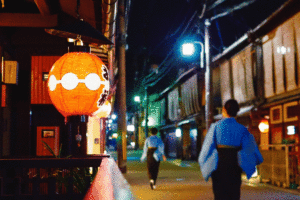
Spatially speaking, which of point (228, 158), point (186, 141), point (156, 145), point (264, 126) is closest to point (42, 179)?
point (228, 158)

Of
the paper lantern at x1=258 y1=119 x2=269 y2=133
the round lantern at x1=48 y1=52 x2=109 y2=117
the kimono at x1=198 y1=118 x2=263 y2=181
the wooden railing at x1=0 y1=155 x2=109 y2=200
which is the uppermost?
the round lantern at x1=48 y1=52 x2=109 y2=117

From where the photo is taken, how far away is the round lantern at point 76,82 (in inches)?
241

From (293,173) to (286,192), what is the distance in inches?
44.1

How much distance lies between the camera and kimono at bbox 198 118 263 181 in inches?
216

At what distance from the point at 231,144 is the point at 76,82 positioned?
2507mm

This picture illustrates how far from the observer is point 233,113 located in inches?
232

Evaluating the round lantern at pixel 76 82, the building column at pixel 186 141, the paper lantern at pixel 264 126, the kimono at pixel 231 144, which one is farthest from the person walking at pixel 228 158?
the building column at pixel 186 141

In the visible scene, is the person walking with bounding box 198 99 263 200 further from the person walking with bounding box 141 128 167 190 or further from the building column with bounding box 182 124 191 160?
the building column with bounding box 182 124 191 160

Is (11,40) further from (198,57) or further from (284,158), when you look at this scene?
(198,57)

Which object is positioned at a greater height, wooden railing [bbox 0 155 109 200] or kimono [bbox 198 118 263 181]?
kimono [bbox 198 118 263 181]

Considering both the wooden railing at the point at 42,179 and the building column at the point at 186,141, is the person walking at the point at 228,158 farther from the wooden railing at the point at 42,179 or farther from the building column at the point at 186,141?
the building column at the point at 186,141

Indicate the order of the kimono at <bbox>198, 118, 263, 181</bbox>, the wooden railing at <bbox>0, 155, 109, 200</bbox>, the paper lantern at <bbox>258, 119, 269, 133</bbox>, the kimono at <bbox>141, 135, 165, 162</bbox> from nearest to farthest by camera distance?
the kimono at <bbox>198, 118, 263, 181</bbox>
the wooden railing at <bbox>0, 155, 109, 200</bbox>
the kimono at <bbox>141, 135, 165, 162</bbox>
the paper lantern at <bbox>258, 119, 269, 133</bbox>

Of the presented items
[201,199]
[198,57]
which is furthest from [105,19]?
[198,57]

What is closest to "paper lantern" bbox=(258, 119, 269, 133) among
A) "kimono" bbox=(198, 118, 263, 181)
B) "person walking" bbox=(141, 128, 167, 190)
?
"person walking" bbox=(141, 128, 167, 190)
